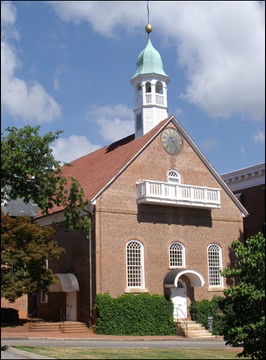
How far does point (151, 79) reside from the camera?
3869 cm


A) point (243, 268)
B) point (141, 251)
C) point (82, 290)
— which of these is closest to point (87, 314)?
point (82, 290)

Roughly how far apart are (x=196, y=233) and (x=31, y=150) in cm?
1461

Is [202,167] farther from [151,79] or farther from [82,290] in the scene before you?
[82,290]

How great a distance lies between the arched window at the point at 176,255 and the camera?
34.0 metres

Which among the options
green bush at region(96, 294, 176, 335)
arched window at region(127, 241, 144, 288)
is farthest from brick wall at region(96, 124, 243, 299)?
green bush at region(96, 294, 176, 335)

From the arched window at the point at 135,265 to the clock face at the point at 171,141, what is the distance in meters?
6.26

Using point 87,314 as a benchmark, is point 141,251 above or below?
above

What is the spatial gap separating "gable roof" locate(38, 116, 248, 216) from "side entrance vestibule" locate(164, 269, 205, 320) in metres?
6.35

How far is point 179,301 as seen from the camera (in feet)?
111

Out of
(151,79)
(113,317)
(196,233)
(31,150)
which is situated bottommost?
(113,317)

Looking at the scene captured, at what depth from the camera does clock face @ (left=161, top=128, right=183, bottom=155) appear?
35.1m

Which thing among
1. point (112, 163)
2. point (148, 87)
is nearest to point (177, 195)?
point (112, 163)

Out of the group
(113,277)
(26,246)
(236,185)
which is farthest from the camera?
(236,185)

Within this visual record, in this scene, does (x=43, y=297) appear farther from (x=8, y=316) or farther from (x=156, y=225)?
(x=156, y=225)
